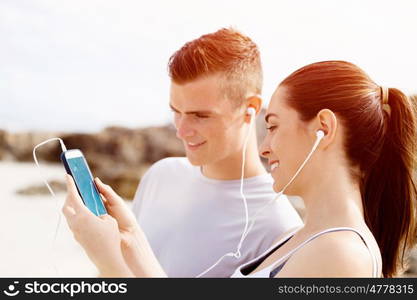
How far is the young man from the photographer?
6.51ft

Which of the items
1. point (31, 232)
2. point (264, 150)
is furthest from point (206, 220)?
point (31, 232)

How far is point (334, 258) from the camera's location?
126 centimetres

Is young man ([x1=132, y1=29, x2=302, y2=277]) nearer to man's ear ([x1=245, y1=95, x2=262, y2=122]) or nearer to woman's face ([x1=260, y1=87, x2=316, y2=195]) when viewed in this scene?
man's ear ([x1=245, y1=95, x2=262, y2=122])

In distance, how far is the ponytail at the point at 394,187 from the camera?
1520 mm

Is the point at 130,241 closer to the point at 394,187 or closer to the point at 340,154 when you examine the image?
the point at 340,154

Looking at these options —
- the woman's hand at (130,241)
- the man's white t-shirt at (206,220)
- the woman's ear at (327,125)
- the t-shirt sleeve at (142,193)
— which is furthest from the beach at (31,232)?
the woman's ear at (327,125)

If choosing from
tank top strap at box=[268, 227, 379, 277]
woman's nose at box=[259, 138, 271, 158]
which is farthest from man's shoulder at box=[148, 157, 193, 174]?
tank top strap at box=[268, 227, 379, 277]

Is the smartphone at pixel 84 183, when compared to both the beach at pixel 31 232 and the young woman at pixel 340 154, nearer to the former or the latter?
the young woman at pixel 340 154

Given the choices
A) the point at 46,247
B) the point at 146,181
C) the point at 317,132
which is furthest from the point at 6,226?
the point at 317,132

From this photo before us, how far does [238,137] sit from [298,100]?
1.95ft

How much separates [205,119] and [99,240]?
27.0 inches

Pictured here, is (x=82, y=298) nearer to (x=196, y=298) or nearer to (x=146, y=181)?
(x=196, y=298)

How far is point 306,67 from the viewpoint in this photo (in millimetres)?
1528

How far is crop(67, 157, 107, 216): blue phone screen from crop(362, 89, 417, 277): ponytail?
0.73 meters
